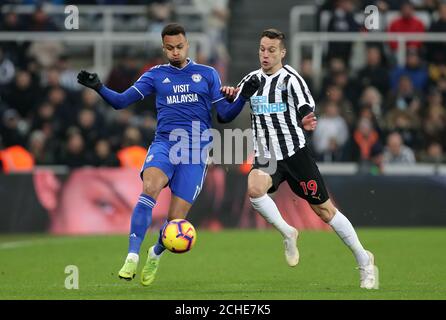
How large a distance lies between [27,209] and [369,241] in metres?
5.34

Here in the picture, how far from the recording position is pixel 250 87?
985 centimetres

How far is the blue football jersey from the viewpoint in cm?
1027

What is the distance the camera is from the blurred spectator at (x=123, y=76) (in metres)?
18.9

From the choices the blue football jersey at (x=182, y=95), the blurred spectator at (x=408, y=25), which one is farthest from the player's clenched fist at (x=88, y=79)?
the blurred spectator at (x=408, y=25)

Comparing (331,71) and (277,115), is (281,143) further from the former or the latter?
(331,71)

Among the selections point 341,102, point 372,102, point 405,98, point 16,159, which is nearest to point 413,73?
point 405,98

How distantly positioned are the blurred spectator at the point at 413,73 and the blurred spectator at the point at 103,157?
4.78 m

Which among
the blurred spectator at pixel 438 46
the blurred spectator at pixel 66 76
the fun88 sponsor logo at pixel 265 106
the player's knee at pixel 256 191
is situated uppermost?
the blurred spectator at pixel 438 46

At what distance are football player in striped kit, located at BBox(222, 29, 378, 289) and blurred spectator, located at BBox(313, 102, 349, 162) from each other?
25.4 feet

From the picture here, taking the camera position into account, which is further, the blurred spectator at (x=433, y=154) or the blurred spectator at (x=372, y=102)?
the blurred spectator at (x=372, y=102)

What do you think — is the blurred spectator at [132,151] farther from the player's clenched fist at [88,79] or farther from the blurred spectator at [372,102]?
the player's clenched fist at [88,79]

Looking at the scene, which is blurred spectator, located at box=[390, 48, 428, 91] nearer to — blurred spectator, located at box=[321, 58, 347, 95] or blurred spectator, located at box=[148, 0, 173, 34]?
blurred spectator, located at box=[321, 58, 347, 95]

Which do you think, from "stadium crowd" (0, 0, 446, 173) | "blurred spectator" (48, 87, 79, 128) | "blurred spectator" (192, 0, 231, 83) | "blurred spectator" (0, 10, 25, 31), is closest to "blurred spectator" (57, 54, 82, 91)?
"stadium crowd" (0, 0, 446, 173)
